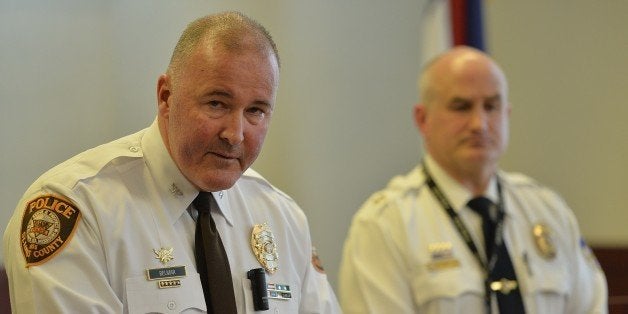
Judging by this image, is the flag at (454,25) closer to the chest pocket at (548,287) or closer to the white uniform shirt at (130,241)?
the chest pocket at (548,287)

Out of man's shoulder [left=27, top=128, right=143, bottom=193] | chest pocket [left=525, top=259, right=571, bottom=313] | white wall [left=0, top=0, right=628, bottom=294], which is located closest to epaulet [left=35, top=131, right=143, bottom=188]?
man's shoulder [left=27, top=128, right=143, bottom=193]

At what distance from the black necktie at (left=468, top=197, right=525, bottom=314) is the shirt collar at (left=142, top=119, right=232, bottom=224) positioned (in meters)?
1.25

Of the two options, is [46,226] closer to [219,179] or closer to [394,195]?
[219,179]

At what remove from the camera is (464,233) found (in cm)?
299

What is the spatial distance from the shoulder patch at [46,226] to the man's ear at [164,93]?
275 millimetres

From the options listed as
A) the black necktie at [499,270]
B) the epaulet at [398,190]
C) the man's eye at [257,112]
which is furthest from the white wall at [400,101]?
the man's eye at [257,112]

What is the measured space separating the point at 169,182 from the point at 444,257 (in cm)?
123

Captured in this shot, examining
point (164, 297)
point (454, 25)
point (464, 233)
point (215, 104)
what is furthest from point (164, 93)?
point (454, 25)

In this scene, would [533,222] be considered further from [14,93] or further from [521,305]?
[14,93]

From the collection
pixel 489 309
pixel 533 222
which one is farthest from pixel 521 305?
pixel 533 222

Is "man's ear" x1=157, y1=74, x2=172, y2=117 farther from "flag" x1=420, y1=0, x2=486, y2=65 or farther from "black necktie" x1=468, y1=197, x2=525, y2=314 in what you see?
"flag" x1=420, y1=0, x2=486, y2=65

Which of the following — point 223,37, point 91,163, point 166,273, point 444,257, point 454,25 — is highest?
point 454,25

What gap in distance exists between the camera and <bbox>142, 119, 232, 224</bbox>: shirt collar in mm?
1938

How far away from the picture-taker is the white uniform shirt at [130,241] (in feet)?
5.63
